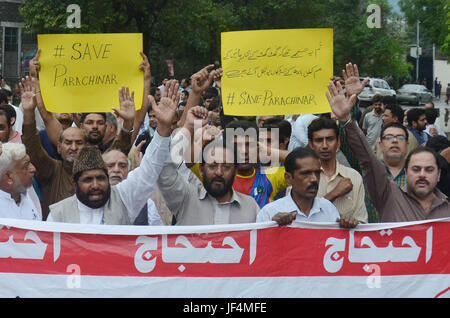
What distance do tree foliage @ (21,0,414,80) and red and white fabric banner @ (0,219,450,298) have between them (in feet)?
71.0

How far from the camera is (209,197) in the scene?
537 centimetres

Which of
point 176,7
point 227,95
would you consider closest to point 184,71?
point 176,7

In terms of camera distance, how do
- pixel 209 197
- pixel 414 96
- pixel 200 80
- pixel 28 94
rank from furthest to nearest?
1. pixel 414 96
2. pixel 28 94
3. pixel 200 80
4. pixel 209 197

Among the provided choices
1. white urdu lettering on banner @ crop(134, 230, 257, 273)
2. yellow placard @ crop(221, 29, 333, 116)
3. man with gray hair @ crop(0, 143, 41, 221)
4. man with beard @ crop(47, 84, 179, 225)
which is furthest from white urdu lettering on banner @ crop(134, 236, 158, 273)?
yellow placard @ crop(221, 29, 333, 116)

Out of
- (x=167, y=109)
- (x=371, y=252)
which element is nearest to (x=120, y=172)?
(x=167, y=109)

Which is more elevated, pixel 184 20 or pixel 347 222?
pixel 184 20

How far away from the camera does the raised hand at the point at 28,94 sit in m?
6.64

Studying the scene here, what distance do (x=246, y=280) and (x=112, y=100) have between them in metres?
2.45

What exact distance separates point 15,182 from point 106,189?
0.76 meters

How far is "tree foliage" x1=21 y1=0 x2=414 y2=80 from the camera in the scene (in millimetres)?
27266

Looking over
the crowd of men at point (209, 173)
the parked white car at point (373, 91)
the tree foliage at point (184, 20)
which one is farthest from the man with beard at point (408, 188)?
the parked white car at point (373, 91)

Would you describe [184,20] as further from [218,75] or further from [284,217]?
[284,217]
